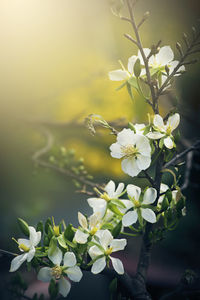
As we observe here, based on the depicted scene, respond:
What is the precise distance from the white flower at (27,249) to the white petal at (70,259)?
30 millimetres

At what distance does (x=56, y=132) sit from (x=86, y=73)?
0.59ft

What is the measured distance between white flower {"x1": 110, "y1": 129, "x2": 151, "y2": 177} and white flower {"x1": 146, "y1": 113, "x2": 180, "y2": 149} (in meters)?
0.01

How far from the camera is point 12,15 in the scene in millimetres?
743

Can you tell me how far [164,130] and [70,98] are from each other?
59 centimetres

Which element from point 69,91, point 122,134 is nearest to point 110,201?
point 122,134

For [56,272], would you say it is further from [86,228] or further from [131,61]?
[131,61]

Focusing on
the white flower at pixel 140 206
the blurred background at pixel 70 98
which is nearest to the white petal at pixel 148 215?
the white flower at pixel 140 206

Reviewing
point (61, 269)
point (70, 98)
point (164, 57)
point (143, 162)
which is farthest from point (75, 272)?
point (70, 98)

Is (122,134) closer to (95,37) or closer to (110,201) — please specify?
(110,201)

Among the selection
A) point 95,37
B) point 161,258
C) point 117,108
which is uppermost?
point 95,37

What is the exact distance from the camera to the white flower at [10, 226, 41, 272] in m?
0.29

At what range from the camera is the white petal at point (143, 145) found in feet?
0.93

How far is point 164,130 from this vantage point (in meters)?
0.29

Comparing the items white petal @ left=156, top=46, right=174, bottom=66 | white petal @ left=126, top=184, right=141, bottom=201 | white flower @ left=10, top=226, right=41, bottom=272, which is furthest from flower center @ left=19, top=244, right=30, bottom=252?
white petal @ left=156, top=46, right=174, bottom=66
